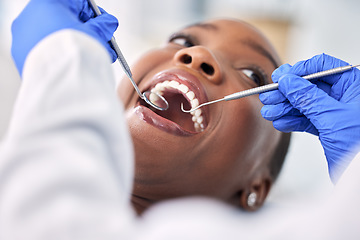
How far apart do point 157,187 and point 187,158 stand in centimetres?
13

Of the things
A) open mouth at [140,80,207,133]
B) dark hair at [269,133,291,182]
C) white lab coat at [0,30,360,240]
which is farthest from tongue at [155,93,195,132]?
white lab coat at [0,30,360,240]

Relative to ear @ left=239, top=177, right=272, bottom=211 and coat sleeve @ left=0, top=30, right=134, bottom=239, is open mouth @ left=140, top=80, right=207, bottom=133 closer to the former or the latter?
A: ear @ left=239, top=177, right=272, bottom=211

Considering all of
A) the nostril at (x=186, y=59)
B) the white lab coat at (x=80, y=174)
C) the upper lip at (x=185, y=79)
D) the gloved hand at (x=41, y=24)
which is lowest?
the upper lip at (x=185, y=79)

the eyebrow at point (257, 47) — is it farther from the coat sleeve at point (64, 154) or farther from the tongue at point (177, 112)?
the coat sleeve at point (64, 154)

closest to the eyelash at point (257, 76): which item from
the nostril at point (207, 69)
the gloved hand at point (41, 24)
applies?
the nostril at point (207, 69)

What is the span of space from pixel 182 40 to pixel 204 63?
26 centimetres

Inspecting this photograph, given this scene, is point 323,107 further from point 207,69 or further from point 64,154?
point 64,154

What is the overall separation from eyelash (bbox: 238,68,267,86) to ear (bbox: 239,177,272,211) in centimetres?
33

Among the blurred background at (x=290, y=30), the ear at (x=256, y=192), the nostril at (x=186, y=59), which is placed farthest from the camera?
the blurred background at (x=290, y=30)

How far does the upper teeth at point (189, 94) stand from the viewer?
1.02 metres

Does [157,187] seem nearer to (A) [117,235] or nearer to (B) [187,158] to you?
(B) [187,158]

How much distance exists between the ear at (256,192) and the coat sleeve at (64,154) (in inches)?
29.0

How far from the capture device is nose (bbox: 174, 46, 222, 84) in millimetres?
1047

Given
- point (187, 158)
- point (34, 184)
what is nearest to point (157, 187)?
point (187, 158)
